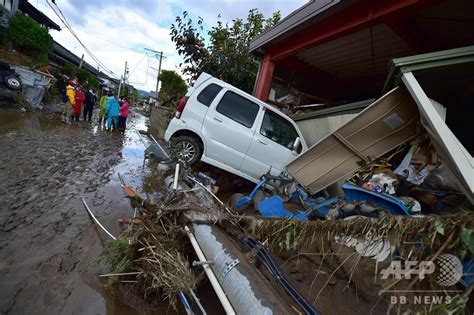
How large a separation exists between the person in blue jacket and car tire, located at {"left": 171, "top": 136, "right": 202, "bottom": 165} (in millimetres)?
6748

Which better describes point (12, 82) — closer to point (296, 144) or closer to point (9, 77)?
point (9, 77)

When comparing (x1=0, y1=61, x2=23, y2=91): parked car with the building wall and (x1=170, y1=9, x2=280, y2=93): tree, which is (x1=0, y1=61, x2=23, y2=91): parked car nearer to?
(x1=170, y1=9, x2=280, y2=93): tree

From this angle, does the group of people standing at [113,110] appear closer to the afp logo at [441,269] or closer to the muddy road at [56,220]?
the muddy road at [56,220]

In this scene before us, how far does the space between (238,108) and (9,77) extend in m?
12.1

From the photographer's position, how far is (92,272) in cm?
254

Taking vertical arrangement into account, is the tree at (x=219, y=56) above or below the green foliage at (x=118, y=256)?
above

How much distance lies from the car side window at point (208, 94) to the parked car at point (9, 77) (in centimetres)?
1138

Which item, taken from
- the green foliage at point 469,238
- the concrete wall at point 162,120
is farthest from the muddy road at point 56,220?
the concrete wall at point 162,120

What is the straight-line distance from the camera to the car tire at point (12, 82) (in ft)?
38.2

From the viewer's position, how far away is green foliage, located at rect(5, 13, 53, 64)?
13.6 m

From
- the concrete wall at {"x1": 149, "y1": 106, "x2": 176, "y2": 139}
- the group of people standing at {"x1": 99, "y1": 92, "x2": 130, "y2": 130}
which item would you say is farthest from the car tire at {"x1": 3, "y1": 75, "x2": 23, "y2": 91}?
the concrete wall at {"x1": 149, "y1": 106, "x2": 176, "y2": 139}

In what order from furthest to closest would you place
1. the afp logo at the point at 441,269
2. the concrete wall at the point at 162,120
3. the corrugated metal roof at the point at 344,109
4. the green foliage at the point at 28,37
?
the green foliage at the point at 28,37, the concrete wall at the point at 162,120, the corrugated metal roof at the point at 344,109, the afp logo at the point at 441,269

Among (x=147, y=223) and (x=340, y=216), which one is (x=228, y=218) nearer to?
(x=147, y=223)

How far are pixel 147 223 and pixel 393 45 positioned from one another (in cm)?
588
